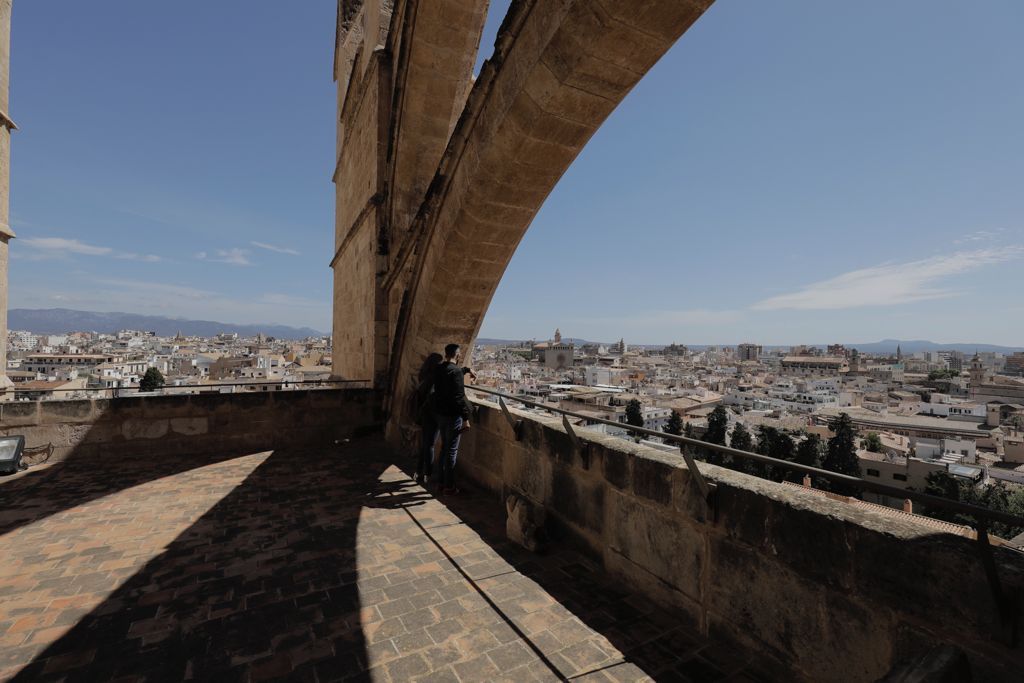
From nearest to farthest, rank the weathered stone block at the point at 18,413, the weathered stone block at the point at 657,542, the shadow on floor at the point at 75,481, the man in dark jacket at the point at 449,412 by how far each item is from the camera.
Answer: the weathered stone block at the point at 657,542, the shadow on floor at the point at 75,481, the man in dark jacket at the point at 449,412, the weathered stone block at the point at 18,413

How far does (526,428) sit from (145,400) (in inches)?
213

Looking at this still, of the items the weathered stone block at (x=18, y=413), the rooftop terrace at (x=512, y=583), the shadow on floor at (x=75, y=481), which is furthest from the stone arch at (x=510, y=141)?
the weathered stone block at (x=18, y=413)

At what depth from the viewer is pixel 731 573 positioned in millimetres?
2119

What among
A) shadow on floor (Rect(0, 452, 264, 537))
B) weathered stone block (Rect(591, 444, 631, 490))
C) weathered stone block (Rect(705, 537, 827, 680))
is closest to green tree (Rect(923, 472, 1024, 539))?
weathered stone block (Rect(705, 537, 827, 680))

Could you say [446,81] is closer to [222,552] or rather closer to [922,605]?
[222,552]

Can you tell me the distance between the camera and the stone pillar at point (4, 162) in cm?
630

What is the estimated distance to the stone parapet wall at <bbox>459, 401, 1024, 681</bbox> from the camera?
1.43 meters

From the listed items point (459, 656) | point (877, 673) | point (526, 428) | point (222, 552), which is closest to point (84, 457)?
point (222, 552)

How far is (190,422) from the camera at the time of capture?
6.24 metres

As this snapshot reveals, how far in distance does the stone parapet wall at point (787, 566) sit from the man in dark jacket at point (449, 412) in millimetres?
1417

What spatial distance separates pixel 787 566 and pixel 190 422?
22.9 feet

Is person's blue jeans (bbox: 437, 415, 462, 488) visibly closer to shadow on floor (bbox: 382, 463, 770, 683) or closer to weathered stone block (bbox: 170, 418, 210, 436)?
shadow on floor (bbox: 382, 463, 770, 683)

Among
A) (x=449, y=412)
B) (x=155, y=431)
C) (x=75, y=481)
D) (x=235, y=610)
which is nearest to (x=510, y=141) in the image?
(x=449, y=412)

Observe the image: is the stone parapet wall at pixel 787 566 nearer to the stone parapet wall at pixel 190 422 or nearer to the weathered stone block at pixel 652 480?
the weathered stone block at pixel 652 480
